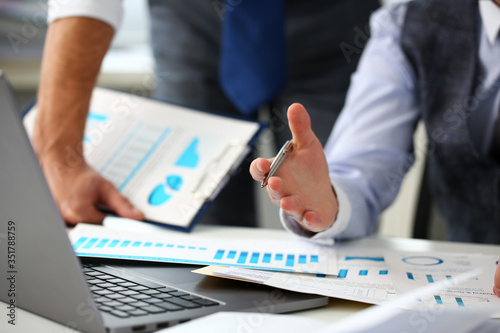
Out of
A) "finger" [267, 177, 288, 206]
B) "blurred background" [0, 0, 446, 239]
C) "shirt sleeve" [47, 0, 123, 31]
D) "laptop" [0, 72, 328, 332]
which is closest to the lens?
"laptop" [0, 72, 328, 332]

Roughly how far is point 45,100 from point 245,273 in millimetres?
559

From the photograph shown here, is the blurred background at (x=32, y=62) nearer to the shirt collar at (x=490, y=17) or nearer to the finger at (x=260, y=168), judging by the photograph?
the shirt collar at (x=490, y=17)

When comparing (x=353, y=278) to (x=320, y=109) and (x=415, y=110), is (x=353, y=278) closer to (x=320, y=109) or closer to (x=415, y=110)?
(x=415, y=110)

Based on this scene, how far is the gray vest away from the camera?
2.89 ft

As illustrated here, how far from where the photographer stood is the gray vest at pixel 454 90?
882 millimetres

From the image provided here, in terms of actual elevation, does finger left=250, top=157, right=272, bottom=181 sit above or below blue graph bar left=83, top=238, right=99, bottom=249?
above

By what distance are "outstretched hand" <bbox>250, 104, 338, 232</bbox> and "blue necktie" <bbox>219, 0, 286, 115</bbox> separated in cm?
57

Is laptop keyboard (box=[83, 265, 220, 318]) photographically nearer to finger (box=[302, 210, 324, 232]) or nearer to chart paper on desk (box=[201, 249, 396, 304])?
chart paper on desk (box=[201, 249, 396, 304])

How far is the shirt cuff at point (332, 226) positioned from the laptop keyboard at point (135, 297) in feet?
0.76

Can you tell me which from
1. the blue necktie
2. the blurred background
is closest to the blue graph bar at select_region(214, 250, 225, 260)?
the blue necktie

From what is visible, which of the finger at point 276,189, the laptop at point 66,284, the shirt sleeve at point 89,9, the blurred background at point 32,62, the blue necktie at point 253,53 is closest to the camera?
the laptop at point 66,284

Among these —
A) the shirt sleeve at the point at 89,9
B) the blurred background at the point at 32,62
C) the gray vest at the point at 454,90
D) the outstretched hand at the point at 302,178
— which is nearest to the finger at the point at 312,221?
the outstretched hand at the point at 302,178

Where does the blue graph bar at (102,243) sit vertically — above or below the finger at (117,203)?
above

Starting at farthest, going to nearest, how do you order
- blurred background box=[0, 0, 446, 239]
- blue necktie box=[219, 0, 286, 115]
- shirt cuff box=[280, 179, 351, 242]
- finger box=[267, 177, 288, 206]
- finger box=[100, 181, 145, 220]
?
blurred background box=[0, 0, 446, 239] < blue necktie box=[219, 0, 286, 115] < finger box=[100, 181, 145, 220] < shirt cuff box=[280, 179, 351, 242] < finger box=[267, 177, 288, 206]
